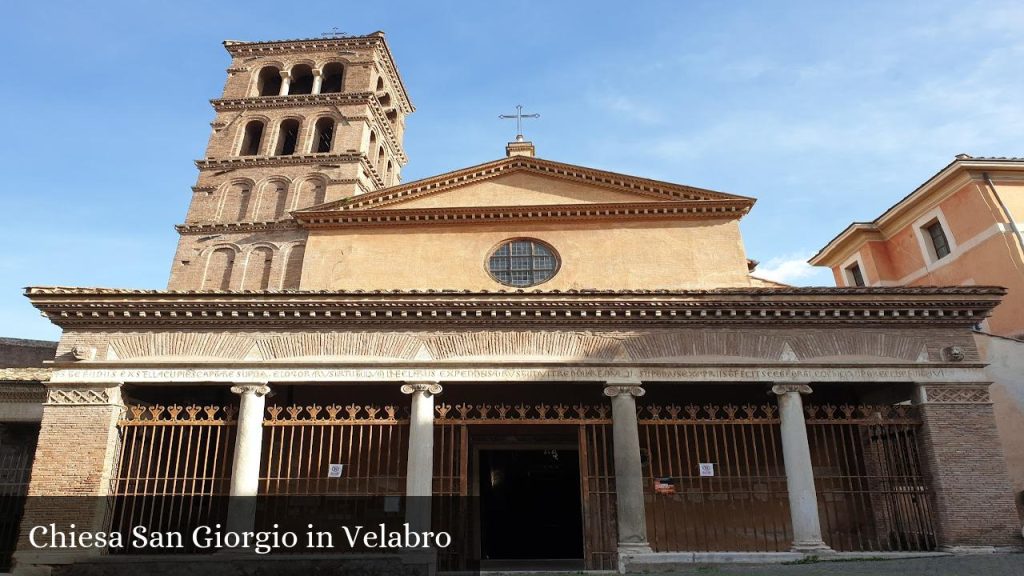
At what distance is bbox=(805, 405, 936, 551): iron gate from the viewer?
9523 mm

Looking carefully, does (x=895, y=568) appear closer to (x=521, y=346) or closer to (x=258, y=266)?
(x=521, y=346)

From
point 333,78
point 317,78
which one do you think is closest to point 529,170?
point 317,78

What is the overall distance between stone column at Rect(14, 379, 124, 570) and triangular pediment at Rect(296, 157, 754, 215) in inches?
218

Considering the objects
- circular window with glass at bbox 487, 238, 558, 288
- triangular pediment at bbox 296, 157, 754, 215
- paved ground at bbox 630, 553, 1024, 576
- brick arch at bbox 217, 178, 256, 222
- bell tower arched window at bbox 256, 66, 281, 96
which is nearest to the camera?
paved ground at bbox 630, 553, 1024, 576

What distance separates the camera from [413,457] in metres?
9.38

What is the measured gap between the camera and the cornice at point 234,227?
731 inches

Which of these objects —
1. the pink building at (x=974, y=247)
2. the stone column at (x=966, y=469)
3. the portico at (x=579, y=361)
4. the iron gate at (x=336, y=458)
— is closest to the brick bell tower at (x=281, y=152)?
the iron gate at (x=336, y=458)

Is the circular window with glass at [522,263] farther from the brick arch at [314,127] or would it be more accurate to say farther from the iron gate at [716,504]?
the brick arch at [314,127]

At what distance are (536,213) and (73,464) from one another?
8.88 meters

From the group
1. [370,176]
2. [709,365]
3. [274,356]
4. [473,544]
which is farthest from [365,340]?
[370,176]

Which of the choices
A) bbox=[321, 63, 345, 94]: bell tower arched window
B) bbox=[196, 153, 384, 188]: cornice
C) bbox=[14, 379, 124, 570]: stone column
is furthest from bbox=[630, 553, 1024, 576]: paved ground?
bbox=[321, 63, 345, 94]: bell tower arched window

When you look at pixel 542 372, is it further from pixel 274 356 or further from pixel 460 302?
pixel 274 356

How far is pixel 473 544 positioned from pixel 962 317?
8.23 m

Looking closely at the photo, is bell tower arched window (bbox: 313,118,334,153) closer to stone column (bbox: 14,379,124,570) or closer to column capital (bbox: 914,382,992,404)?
stone column (bbox: 14,379,124,570)
